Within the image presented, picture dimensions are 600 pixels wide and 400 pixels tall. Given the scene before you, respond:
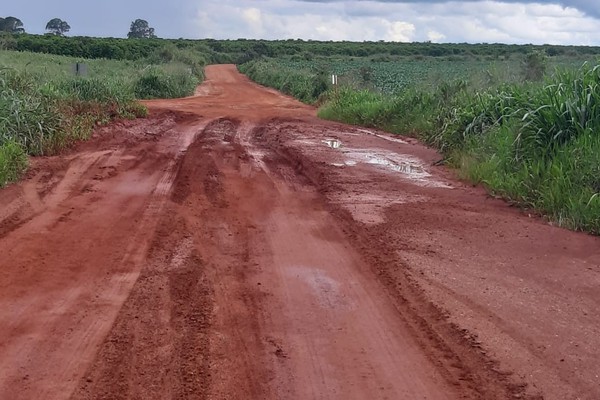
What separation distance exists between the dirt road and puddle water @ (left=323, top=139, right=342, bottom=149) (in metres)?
3.89

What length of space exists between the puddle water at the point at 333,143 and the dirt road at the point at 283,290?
3887 millimetres

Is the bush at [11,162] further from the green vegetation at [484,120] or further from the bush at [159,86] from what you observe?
the bush at [159,86]

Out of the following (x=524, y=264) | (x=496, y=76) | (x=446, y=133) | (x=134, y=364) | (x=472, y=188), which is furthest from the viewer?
(x=496, y=76)

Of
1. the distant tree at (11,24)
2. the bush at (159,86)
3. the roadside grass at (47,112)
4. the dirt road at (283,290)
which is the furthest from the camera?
the distant tree at (11,24)

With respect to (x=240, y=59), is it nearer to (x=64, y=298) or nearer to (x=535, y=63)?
(x=535, y=63)

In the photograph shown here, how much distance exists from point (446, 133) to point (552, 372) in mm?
10149

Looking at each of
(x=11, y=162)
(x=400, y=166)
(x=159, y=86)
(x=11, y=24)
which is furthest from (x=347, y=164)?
(x=11, y=24)

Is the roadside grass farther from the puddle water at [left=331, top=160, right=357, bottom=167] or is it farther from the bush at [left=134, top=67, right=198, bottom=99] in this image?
the bush at [left=134, top=67, right=198, bottom=99]

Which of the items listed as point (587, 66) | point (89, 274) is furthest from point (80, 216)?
point (587, 66)

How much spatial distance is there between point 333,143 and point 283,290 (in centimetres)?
1021

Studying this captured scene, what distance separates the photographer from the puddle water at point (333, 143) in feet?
51.9

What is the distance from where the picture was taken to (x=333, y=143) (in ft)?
53.7

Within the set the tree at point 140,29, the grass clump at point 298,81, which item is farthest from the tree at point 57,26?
the grass clump at point 298,81

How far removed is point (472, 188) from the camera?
11430 mm
